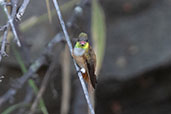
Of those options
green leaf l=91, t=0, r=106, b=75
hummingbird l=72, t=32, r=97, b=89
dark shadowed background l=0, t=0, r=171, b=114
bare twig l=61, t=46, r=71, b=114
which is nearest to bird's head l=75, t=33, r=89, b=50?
hummingbird l=72, t=32, r=97, b=89

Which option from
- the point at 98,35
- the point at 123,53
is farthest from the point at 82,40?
the point at 123,53

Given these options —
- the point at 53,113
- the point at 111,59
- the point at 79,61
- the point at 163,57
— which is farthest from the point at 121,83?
the point at 79,61

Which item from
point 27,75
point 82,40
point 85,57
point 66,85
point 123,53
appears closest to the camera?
point 82,40

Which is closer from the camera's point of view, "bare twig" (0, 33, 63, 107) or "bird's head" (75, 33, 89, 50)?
"bird's head" (75, 33, 89, 50)

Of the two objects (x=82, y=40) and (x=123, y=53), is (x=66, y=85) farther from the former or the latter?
(x=123, y=53)

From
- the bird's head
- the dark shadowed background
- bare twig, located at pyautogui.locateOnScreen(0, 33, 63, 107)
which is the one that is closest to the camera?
the bird's head

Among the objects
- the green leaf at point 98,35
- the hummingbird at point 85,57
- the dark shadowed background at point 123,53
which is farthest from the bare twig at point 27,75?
the dark shadowed background at point 123,53

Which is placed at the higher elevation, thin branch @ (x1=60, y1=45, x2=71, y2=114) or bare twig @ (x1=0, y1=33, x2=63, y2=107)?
bare twig @ (x1=0, y1=33, x2=63, y2=107)

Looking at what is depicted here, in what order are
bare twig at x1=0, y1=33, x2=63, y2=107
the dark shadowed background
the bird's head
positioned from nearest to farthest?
the bird's head → bare twig at x1=0, y1=33, x2=63, y2=107 → the dark shadowed background

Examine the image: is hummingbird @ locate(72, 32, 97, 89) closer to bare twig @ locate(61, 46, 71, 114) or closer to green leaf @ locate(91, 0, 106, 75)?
green leaf @ locate(91, 0, 106, 75)
